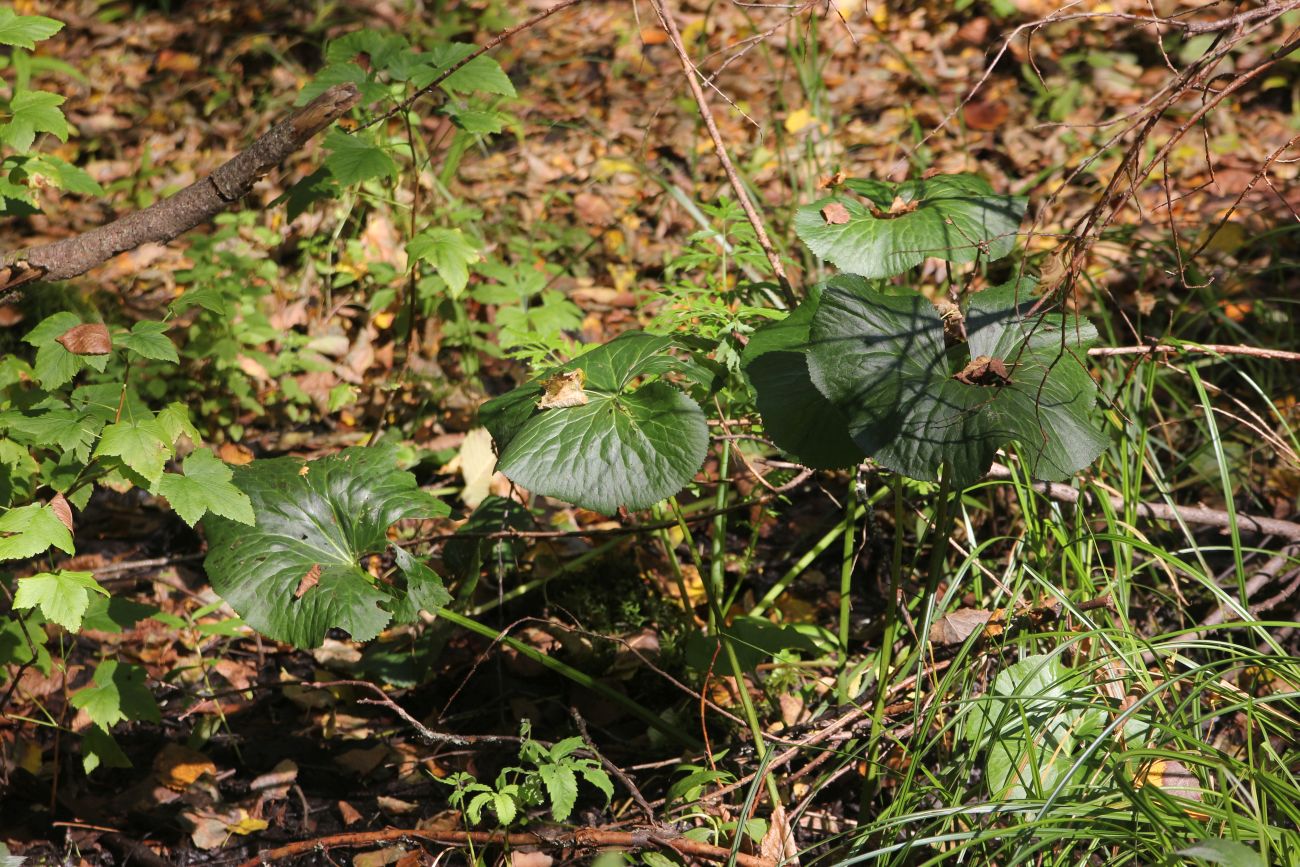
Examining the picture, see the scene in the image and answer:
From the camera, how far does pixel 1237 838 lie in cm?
125

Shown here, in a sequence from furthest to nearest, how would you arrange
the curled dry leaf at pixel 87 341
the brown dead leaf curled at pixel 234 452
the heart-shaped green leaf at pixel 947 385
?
the brown dead leaf curled at pixel 234 452, the curled dry leaf at pixel 87 341, the heart-shaped green leaf at pixel 947 385

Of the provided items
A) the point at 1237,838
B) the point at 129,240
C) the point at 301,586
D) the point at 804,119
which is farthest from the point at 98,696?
the point at 804,119

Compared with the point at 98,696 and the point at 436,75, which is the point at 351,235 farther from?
the point at 98,696

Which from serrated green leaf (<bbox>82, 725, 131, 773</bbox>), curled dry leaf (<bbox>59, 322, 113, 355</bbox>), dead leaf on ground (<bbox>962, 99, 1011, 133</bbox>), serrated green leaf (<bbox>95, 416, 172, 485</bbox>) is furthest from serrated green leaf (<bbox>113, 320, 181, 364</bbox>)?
dead leaf on ground (<bbox>962, 99, 1011, 133</bbox>)

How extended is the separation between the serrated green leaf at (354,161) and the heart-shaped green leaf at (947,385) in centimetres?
112

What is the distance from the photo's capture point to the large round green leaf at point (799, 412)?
5.35 ft

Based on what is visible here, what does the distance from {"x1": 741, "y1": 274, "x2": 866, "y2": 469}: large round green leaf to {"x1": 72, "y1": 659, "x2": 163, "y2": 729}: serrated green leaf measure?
1296 millimetres

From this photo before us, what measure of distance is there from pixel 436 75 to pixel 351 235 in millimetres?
1646

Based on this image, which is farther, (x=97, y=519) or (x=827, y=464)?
(x=97, y=519)

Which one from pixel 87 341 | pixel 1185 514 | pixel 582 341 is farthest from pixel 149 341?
pixel 1185 514

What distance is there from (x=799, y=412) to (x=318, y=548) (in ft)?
3.19

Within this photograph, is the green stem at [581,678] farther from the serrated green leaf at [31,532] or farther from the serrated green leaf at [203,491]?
the serrated green leaf at [31,532]

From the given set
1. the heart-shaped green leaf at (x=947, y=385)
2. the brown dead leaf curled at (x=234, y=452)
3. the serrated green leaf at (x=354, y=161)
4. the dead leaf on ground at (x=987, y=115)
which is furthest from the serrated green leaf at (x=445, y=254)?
the dead leaf on ground at (x=987, y=115)

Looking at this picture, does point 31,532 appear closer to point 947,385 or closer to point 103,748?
point 103,748
